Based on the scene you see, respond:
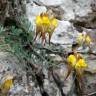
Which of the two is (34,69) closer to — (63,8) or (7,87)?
(7,87)

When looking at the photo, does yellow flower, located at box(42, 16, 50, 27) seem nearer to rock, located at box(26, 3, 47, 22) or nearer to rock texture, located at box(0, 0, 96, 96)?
rock texture, located at box(0, 0, 96, 96)

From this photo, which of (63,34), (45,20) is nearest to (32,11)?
(63,34)

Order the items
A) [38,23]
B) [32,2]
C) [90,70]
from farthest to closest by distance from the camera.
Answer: [32,2]
[90,70]
[38,23]

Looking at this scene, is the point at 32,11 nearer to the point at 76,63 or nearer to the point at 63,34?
the point at 63,34

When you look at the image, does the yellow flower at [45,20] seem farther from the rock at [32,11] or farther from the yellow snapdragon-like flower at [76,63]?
the rock at [32,11]

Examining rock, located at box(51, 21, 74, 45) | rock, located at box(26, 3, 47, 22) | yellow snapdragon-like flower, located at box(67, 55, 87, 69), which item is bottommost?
yellow snapdragon-like flower, located at box(67, 55, 87, 69)

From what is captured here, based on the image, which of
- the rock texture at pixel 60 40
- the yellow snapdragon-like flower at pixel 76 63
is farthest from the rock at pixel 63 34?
the yellow snapdragon-like flower at pixel 76 63

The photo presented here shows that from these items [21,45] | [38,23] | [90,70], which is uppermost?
[38,23]

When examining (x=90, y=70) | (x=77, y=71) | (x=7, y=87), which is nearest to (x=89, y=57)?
(x=90, y=70)

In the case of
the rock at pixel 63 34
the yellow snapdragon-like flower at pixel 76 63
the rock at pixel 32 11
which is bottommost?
the yellow snapdragon-like flower at pixel 76 63

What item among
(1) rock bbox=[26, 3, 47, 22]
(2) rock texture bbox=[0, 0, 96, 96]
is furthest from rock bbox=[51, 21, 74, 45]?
(1) rock bbox=[26, 3, 47, 22]

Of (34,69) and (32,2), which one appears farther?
(32,2)
